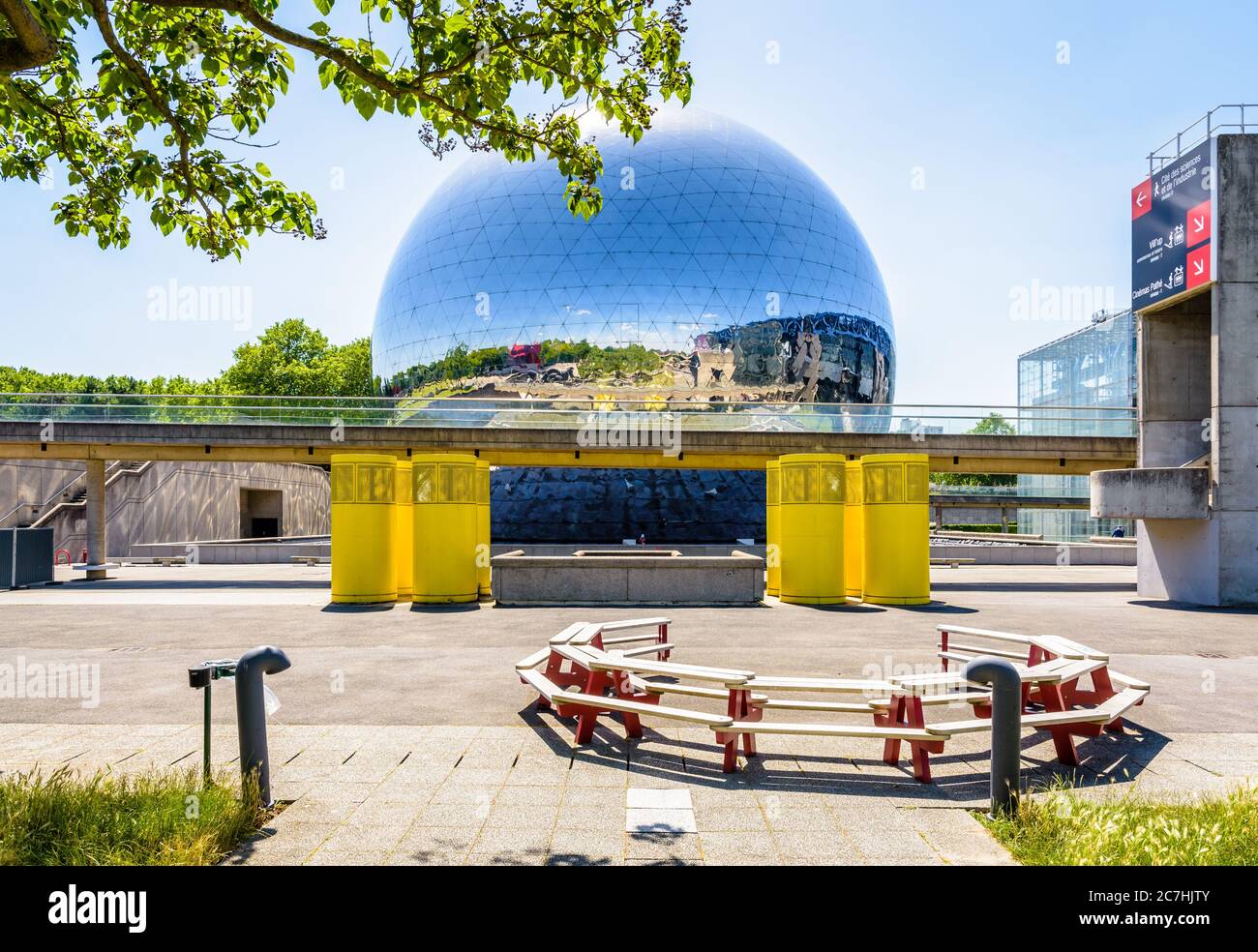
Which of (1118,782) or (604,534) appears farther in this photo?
(604,534)

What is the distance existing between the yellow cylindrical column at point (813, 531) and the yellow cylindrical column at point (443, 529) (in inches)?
255

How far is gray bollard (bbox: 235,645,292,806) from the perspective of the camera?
15.7 feet

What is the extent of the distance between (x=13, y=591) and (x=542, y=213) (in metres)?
22.3

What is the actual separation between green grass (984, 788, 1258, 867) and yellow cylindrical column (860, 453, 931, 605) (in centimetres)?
1150

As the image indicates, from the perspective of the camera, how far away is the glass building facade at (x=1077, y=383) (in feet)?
142

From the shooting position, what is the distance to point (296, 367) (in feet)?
212

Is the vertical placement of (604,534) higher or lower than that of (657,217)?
lower

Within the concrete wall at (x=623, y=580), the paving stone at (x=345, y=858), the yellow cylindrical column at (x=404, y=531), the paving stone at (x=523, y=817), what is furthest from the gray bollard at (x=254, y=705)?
the yellow cylindrical column at (x=404, y=531)

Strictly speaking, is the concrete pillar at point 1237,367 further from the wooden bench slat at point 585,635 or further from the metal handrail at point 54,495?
the metal handrail at point 54,495

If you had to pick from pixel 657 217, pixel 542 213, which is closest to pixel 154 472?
pixel 542 213

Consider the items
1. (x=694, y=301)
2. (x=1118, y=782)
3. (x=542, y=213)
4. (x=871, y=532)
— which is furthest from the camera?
(x=542, y=213)

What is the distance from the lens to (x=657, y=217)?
31828mm

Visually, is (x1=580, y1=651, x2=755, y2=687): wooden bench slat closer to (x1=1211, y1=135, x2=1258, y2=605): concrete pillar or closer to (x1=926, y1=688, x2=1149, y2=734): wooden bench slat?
(x1=926, y1=688, x2=1149, y2=734): wooden bench slat
